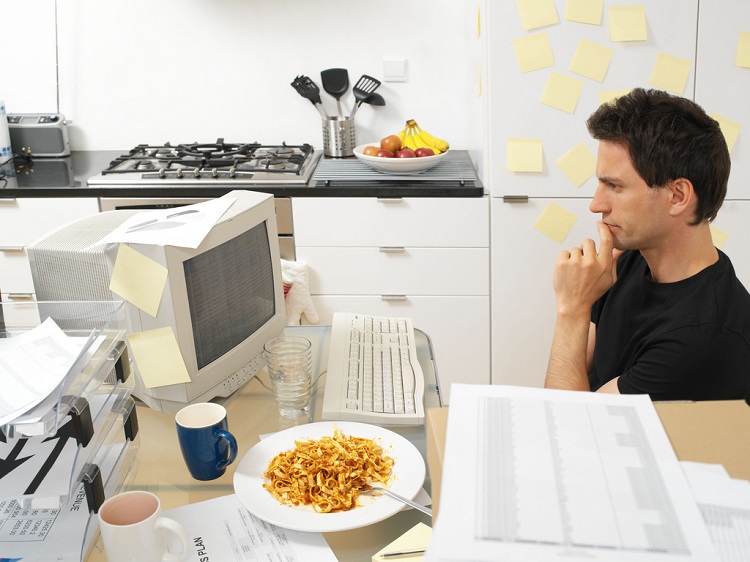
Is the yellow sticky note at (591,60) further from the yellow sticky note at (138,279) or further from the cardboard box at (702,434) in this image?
the cardboard box at (702,434)

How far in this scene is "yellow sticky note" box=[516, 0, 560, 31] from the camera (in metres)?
2.49

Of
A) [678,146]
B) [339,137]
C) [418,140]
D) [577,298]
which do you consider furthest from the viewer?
[339,137]

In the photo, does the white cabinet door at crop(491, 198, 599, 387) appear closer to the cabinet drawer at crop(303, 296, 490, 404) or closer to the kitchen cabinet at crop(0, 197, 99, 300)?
the cabinet drawer at crop(303, 296, 490, 404)

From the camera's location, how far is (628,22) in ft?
8.19

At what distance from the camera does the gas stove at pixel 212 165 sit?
2736 millimetres

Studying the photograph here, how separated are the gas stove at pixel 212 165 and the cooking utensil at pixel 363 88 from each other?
0.27m

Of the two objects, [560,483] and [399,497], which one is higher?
[560,483]

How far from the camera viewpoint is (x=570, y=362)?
1.67 m

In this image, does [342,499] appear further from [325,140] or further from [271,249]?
Answer: [325,140]

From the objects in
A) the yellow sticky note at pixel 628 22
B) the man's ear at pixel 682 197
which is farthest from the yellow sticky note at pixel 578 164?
the man's ear at pixel 682 197

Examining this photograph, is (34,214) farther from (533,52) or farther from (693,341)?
(693,341)

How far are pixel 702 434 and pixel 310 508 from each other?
559 mm

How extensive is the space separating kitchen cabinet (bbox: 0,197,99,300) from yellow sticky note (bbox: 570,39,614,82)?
169 centimetres

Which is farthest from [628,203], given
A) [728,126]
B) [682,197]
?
[728,126]
